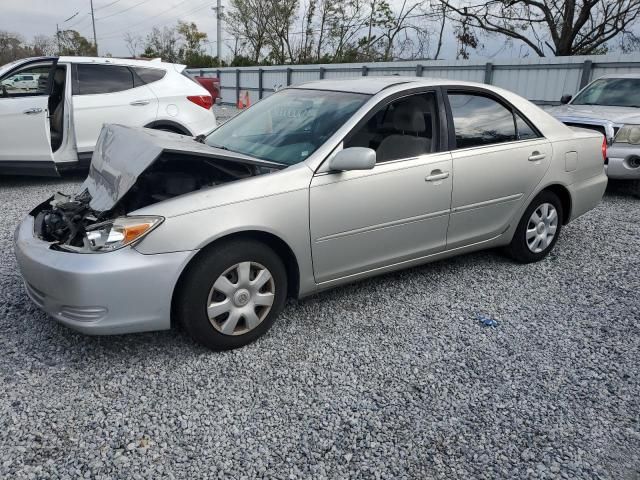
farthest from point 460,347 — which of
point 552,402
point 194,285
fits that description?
point 194,285

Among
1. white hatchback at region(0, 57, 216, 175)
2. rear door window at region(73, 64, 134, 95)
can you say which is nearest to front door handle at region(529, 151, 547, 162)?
white hatchback at region(0, 57, 216, 175)

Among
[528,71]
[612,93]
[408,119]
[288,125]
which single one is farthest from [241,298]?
[528,71]

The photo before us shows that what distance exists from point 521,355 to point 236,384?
67.7 inches

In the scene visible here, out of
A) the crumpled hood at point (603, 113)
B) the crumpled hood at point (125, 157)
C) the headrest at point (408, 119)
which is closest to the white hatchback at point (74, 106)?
the crumpled hood at point (125, 157)

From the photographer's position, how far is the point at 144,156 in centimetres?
307

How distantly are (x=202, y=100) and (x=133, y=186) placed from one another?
538cm

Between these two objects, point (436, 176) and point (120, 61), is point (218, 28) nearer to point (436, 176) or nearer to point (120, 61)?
point (120, 61)

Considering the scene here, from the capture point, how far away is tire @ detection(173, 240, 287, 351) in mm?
2850

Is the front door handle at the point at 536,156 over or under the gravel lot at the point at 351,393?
over

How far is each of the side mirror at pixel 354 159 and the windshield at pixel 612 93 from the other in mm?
6562

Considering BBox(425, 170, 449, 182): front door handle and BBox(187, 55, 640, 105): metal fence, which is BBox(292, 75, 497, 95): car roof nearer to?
BBox(425, 170, 449, 182): front door handle

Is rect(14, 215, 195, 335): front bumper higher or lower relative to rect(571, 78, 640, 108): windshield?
lower

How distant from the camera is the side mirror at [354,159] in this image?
3.12 meters

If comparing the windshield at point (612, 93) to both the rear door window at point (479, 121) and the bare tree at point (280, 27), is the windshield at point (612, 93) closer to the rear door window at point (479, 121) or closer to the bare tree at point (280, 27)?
the rear door window at point (479, 121)
